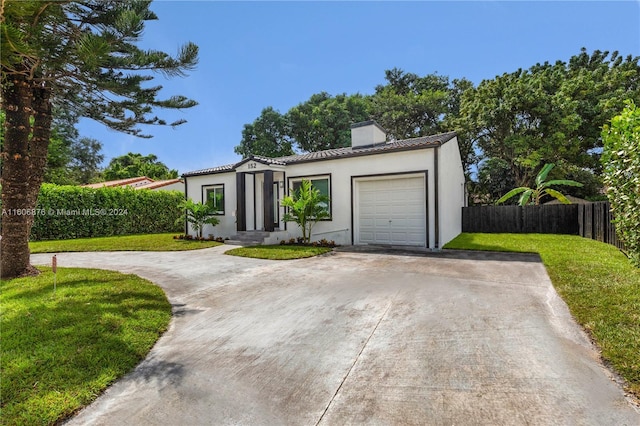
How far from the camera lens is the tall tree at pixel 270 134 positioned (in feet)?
95.9

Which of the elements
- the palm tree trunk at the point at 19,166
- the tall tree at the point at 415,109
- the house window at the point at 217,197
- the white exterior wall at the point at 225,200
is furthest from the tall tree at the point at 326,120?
the palm tree trunk at the point at 19,166

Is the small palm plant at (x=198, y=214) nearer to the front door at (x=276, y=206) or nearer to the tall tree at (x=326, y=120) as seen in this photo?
the front door at (x=276, y=206)

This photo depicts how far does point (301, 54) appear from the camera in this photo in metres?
13.2

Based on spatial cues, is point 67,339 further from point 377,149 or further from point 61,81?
point 377,149

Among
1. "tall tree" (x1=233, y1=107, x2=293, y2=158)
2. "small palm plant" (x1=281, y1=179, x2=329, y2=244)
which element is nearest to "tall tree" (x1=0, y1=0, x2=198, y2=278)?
"small palm plant" (x1=281, y1=179, x2=329, y2=244)

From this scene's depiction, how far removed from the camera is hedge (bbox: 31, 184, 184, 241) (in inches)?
562

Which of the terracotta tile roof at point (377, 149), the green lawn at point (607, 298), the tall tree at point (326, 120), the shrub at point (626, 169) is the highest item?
the tall tree at point (326, 120)

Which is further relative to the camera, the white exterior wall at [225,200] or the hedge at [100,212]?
the white exterior wall at [225,200]

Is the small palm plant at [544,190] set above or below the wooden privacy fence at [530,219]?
above

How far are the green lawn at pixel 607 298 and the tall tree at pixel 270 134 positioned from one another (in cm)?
2418

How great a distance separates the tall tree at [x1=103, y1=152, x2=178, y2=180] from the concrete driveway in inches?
1383

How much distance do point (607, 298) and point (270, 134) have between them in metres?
28.1

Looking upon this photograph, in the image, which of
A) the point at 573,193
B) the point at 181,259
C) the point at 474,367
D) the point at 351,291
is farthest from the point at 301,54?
the point at 573,193

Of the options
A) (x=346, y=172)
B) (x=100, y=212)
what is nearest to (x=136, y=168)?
(x=100, y=212)
